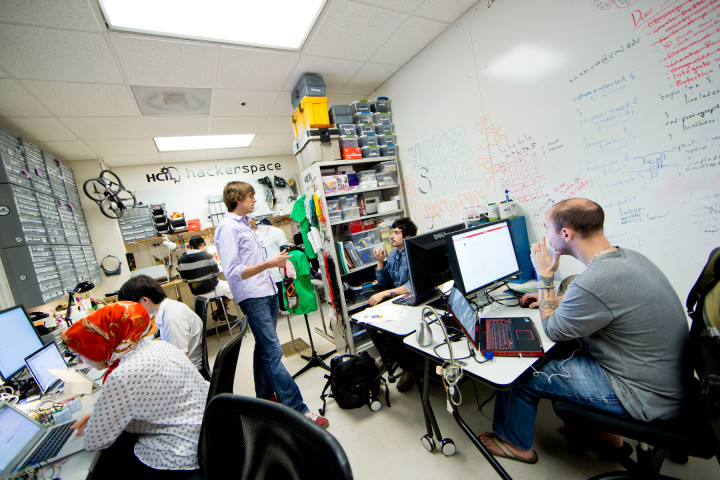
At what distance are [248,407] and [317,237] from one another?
2204 mm

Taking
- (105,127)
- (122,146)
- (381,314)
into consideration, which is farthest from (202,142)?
(381,314)

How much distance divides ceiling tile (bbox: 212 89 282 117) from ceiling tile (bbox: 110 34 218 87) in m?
0.30

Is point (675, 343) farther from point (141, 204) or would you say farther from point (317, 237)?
point (141, 204)

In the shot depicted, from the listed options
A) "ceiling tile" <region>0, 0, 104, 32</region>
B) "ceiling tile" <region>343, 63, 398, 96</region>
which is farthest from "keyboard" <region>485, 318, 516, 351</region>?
"ceiling tile" <region>0, 0, 104, 32</region>

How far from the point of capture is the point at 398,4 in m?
2.04

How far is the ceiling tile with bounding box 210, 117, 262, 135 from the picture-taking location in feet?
11.3

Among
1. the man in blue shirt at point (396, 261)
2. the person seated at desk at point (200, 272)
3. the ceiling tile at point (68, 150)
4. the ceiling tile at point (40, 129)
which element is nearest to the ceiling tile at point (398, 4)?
the man in blue shirt at point (396, 261)

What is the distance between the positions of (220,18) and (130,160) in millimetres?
3611

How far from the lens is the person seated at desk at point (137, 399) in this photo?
1.00m

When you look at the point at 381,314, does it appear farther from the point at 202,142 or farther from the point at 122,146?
the point at 122,146

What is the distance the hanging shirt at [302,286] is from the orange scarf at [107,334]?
159 centimetres

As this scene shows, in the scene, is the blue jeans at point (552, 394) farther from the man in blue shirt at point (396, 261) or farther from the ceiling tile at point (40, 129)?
the ceiling tile at point (40, 129)

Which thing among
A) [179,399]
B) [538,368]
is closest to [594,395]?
[538,368]

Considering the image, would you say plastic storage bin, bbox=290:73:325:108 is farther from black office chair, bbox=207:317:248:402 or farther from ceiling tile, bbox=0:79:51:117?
black office chair, bbox=207:317:248:402
